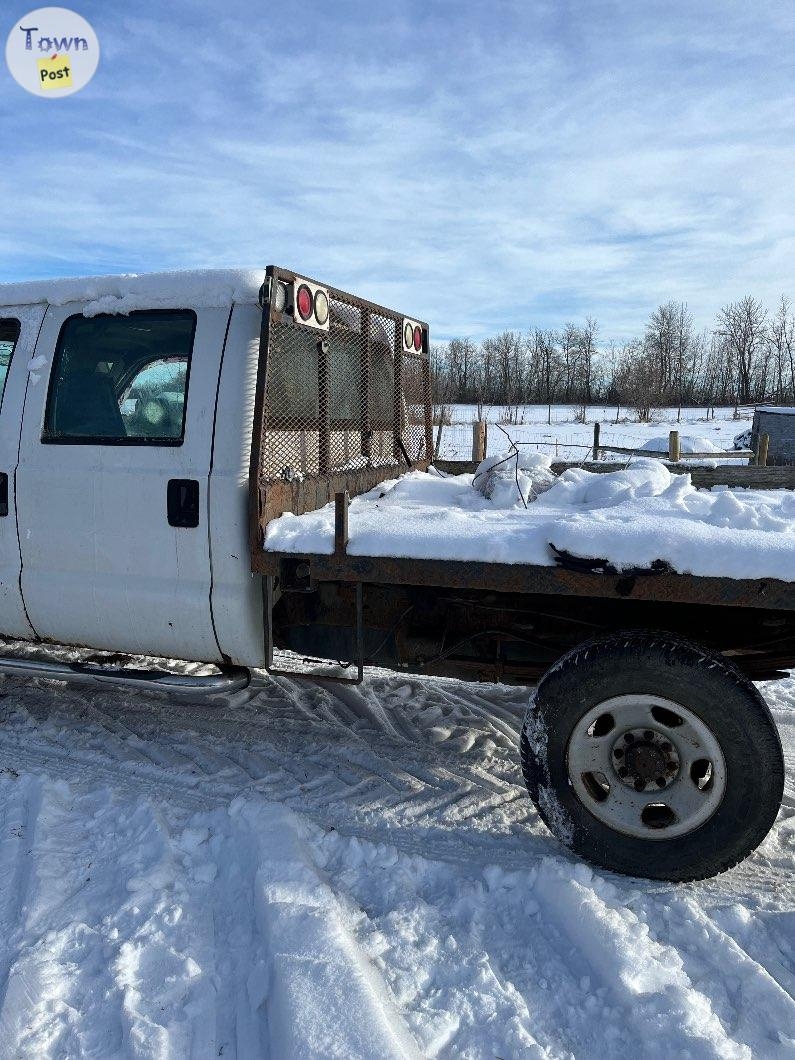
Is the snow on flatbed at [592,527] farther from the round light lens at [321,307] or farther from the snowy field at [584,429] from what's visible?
the snowy field at [584,429]

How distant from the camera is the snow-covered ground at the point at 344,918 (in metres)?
2.06

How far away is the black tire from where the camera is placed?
2629 mm

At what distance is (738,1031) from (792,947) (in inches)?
19.0

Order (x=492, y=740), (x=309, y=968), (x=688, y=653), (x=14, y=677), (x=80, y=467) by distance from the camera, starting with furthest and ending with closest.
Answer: (x=14, y=677) < (x=492, y=740) < (x=80, y=467) < (x=688, y=653) < (x=309, y=968)

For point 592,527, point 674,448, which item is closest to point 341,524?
point 592,527

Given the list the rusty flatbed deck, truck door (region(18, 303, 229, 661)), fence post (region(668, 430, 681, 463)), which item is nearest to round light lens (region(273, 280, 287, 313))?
truck door (region(18, 303, 229, 661))

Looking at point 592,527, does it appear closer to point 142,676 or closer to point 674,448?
point 142,676

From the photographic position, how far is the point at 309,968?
2.23 metres

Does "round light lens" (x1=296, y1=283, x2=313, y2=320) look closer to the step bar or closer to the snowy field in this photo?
the step bar

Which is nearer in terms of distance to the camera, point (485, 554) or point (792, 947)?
point (792, 947)

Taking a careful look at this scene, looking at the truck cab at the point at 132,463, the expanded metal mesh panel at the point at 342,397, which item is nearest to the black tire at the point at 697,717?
the truck cab at the point at 132,463

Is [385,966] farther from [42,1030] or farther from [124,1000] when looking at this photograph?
[42,1030]

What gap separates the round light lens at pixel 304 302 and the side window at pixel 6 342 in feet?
4.97

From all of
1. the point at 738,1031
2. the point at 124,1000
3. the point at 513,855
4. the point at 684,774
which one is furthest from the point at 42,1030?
the point at 684,774
